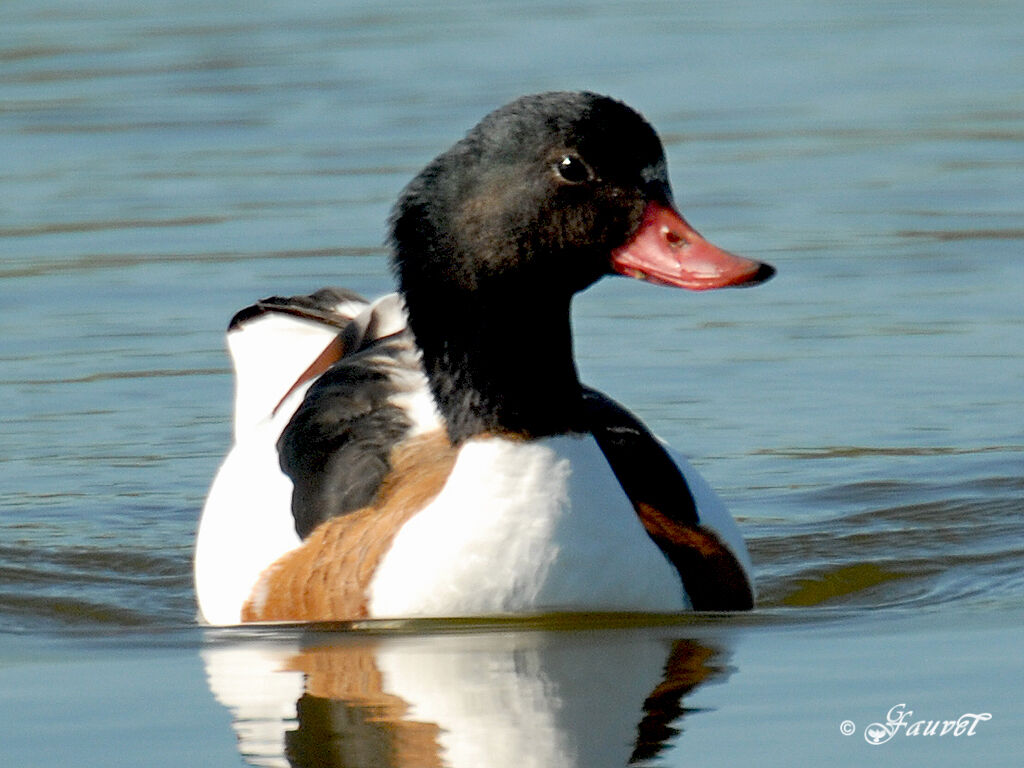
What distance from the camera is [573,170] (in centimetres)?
630

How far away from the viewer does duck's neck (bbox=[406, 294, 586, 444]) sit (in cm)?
650

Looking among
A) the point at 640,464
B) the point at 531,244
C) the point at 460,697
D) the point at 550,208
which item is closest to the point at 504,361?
the point at 531,244

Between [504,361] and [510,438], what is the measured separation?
22 cm

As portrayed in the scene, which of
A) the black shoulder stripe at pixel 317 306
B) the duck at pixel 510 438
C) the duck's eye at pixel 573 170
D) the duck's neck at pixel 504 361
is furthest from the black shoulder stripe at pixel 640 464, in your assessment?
the black shoulder stripe at pixel 317 306

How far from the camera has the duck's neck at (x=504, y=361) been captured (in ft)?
21.3

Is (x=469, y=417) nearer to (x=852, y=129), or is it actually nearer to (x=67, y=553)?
(x=67, y=553)

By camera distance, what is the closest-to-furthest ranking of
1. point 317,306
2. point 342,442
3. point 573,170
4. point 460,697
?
point 460,697
point 573,170
point 342,442
point 317,306

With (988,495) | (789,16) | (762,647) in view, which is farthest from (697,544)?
(789,16)

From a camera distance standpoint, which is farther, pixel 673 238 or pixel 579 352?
pixel 579 352

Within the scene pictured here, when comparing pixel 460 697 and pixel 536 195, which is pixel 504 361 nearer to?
pixel 536 195

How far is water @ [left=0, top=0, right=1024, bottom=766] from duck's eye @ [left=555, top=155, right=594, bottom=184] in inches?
48.5

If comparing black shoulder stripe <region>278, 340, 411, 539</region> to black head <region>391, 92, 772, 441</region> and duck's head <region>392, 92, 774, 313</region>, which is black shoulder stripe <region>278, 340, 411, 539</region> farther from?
duck's head <region>392, 92, 774, 313</region>

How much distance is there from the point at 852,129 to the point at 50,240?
4580mm

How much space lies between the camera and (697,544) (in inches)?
272
